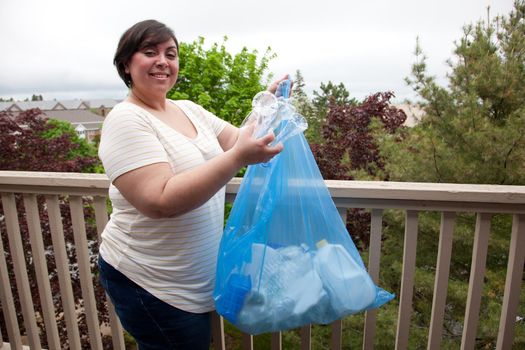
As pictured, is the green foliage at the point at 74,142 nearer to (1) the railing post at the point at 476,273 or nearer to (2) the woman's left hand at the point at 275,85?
(2) the woman's left hand at the point at 275,85

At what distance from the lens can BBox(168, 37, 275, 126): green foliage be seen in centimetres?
700

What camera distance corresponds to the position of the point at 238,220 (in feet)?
3.15

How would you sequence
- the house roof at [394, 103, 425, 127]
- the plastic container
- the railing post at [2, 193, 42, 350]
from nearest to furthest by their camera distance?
the plastic container, the railing post at [2, 193, 42, 350], the house roof at [394, 103, 425, 127]

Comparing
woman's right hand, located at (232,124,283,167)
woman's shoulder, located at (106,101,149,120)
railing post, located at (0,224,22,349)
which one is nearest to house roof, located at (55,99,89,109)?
railing post, located at (0,224,22,349)

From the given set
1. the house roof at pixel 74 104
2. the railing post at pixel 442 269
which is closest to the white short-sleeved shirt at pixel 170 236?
the railing post at pixel 442 269

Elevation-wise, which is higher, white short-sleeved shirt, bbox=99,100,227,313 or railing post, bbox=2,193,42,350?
white short-sleeved shirt, bbox=99,100,227,313

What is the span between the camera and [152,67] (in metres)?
0.96

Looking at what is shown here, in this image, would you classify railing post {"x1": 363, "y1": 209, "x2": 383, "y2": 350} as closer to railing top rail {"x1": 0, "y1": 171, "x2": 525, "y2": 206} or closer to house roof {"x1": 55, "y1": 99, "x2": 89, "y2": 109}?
railing top rail {"x1": 0, "y1": 171, "x2": 525, "y2": 206}

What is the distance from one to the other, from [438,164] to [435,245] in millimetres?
743

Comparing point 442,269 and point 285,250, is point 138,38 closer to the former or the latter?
point 285,250

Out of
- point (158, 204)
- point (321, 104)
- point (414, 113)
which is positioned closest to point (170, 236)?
point (158, 204)

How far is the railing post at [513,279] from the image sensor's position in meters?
1.16

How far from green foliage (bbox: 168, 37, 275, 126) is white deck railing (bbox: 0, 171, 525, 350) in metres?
5.39

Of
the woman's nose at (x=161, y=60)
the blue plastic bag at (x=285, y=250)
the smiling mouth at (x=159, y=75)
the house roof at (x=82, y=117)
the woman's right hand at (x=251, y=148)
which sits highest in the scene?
the woman's nose at (x=161, y=60)
